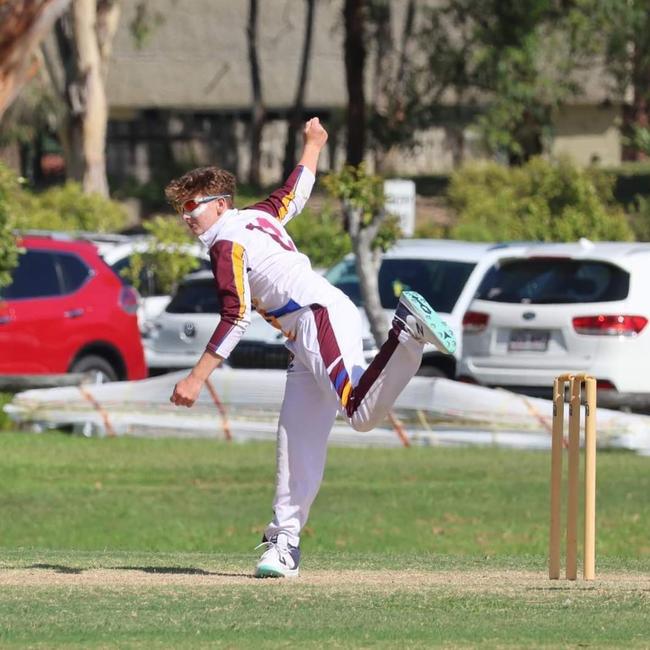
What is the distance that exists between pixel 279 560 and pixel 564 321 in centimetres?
930

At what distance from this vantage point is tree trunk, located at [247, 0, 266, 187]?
47.3 metres

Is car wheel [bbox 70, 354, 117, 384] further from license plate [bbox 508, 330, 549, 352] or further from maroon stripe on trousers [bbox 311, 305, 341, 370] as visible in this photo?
maroon stripe on trousers [bbox 311, 305, 341, 370]

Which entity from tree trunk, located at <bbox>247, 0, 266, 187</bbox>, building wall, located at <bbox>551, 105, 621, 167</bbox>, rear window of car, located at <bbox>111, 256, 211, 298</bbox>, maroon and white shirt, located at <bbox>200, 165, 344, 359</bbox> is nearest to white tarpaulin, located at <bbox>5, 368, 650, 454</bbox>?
rear window of car, located at <bbox>111, 256, 211, 298</bbox>

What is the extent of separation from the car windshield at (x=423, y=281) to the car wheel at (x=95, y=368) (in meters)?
2.58

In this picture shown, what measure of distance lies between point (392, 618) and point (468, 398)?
378 inches

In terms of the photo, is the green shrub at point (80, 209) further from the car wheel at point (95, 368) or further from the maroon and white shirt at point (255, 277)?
the maroon and white shirt at point (255, 277)

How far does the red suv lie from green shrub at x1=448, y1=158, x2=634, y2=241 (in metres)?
11.2

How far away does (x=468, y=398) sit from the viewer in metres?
16.5

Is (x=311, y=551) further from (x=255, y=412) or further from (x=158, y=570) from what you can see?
(x=255, y=412)

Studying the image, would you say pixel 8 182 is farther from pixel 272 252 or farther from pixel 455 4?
pixel 455 4

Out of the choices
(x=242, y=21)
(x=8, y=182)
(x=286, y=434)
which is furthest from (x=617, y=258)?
(x=242, y=21)

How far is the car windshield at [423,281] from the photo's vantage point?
60.8 ft

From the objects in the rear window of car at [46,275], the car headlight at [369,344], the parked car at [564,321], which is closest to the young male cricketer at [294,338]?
the car headlight at [369,344]

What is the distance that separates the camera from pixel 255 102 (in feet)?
159
